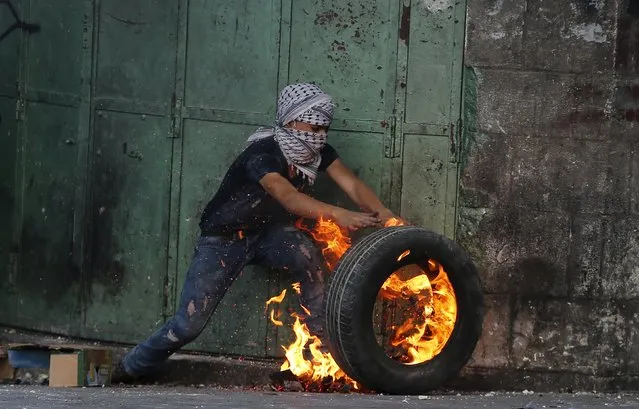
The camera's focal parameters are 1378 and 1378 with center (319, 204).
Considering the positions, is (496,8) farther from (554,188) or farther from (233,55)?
(233,55)

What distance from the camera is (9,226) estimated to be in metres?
9.19

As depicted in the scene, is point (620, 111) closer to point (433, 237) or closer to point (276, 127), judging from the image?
point (433, 237)

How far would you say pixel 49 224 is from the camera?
9047 mm

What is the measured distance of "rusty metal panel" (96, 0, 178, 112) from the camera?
28.8 feet

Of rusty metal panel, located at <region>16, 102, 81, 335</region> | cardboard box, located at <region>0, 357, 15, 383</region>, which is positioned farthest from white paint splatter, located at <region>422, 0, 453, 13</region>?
cardboard box, located at <region>0, 357, 15, 383</region>

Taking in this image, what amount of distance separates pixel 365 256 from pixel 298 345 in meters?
1.07

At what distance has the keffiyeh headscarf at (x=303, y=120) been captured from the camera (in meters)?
8.18

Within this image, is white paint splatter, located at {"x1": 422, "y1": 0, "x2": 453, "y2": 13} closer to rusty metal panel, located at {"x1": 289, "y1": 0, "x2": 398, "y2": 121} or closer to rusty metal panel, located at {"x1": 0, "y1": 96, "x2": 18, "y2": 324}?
rusty metal panel, located at {"x1": 289, "y1": 0, "x2": 398, "y2": 121}

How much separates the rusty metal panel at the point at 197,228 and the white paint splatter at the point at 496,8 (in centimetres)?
167

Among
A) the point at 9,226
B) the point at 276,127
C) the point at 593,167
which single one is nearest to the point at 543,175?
the point at 593,167

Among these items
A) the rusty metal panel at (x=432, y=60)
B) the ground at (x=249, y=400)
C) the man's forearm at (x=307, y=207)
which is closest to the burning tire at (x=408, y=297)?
the ground at (x=249, y=400)

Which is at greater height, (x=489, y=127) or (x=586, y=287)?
(x=489, y=127)

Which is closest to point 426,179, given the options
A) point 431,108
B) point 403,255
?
point 431,108

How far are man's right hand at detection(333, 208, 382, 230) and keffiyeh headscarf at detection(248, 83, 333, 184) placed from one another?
0.55 meters
